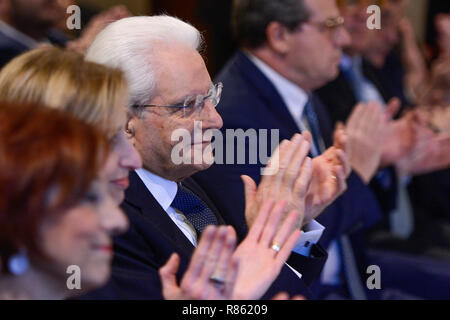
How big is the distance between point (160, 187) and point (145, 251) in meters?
0.15

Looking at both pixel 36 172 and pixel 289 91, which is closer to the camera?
pixel 36 172

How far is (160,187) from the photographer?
131cm

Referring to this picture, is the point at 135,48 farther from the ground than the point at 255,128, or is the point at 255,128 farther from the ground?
the point at 135,48

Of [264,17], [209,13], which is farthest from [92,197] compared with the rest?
[209,13]

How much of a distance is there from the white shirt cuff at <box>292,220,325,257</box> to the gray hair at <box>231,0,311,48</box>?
735mm

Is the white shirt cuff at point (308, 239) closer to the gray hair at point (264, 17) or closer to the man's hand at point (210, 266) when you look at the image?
the man's hand at point (210, 266)

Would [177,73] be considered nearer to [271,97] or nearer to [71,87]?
[71,87]

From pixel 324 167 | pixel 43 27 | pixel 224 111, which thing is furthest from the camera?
pixel 43 27

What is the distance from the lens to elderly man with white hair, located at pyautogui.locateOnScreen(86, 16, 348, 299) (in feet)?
3.96

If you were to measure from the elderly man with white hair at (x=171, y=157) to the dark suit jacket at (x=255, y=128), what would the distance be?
0.16 metres

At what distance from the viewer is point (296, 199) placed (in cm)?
127
